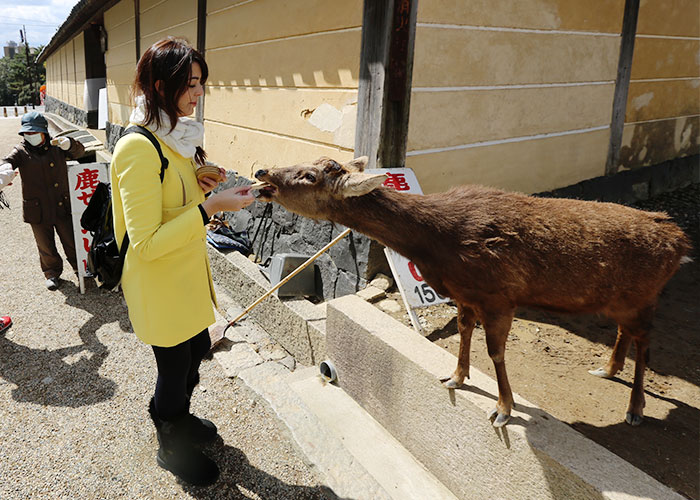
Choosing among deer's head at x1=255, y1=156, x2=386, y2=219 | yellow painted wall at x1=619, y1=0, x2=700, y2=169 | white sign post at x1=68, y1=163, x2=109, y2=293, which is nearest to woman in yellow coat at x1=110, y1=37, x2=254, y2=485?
deer's head at x1=255, y1=156, x2=386, y2=219

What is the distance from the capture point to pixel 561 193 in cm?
660

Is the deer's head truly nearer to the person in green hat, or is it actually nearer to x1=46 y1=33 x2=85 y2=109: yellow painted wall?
the person in green hat

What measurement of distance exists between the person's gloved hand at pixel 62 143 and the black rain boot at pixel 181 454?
182 inches

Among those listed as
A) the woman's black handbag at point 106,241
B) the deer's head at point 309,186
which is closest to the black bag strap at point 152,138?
the woman's black handbag at point 106,241

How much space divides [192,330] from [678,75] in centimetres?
868

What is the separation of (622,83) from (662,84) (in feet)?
4.08

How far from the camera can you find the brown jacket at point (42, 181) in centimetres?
593

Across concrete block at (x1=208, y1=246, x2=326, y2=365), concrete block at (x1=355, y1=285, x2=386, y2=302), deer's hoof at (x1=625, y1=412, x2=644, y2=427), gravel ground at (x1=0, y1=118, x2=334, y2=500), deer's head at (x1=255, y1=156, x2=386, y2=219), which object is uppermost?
deer's head at (x1=255, y1=156, x2=386, y2=219)

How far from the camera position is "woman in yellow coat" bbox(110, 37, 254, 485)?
2332 mm

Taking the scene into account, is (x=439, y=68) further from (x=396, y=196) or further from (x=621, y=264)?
(x=621, y=264)

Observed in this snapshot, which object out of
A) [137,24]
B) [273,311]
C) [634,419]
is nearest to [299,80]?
[273,311]

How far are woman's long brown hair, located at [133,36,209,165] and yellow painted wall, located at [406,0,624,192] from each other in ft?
9.29

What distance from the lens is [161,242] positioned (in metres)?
2.33

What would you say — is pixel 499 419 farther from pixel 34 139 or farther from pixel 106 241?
pixel 34 139
